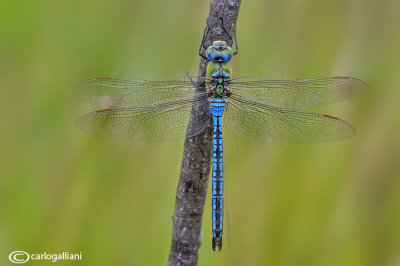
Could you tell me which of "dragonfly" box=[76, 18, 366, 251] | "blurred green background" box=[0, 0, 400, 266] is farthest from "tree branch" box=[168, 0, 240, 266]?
"blurred green background" box=[0, 0, 400, 266]

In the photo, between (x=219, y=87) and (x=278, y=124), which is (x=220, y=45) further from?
(x=278, y=124)

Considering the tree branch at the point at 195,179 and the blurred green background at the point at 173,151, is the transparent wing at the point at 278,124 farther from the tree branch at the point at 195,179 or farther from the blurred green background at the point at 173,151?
the tree branch at the point at 195,179

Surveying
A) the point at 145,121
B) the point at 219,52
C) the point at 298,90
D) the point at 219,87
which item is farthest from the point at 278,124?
the point at 145,121

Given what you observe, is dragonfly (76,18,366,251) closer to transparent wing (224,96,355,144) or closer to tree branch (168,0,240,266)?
transparent wing (224,96,355,144)

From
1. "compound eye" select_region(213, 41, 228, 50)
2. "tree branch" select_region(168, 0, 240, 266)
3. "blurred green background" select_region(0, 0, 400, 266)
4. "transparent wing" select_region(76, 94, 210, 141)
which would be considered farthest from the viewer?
"blurred green background" select_region(0, 0, 400, 266)

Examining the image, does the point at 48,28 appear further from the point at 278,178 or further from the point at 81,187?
the point at 278,178
